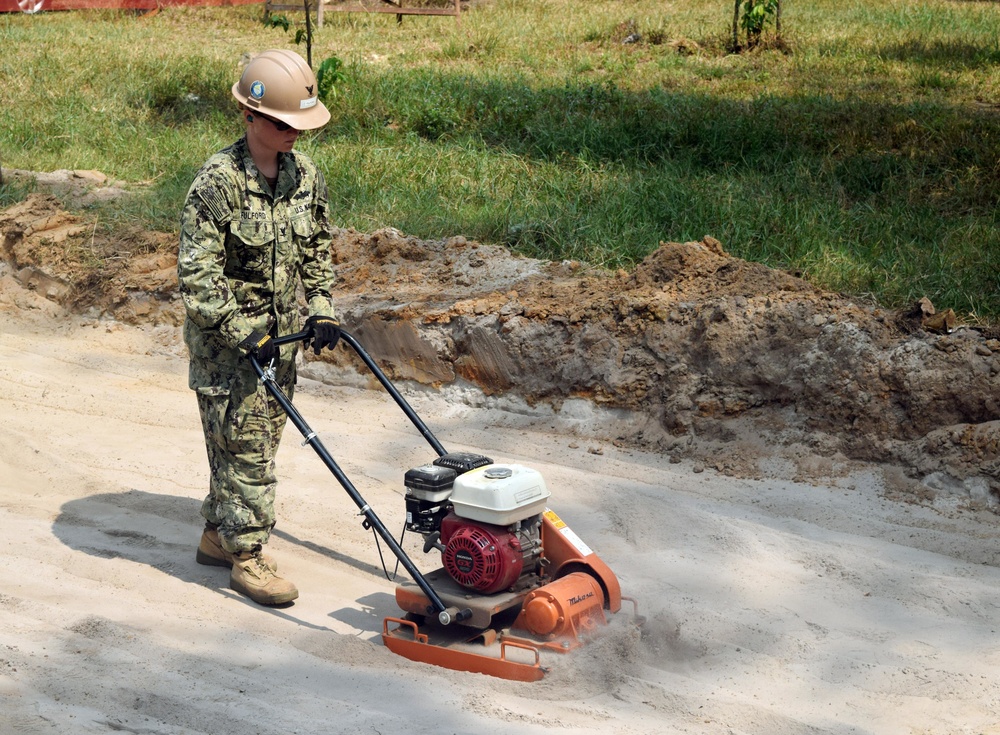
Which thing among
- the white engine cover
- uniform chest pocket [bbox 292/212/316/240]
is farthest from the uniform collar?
the white engine cover

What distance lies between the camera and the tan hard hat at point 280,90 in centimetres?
416

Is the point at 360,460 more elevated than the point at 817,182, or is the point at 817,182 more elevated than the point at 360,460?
the point at 817,182

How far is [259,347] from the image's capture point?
418cm

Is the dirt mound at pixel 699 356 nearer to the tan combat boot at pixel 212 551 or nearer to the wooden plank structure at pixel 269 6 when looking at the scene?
the tan combat boot at pixel 212 551

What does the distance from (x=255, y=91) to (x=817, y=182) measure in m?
5.44

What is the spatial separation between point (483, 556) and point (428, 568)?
103 centimetres

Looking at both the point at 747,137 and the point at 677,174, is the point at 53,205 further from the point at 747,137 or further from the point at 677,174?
the point at 747,137

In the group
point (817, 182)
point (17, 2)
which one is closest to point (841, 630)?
point (817, 182)

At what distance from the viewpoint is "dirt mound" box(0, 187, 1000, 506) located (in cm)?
552

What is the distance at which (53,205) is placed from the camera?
8508 mm

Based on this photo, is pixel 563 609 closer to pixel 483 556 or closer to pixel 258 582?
pixel 483 556

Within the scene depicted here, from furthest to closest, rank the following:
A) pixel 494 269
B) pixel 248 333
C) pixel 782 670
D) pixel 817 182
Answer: pixel 817 182 → pixel 494 269 → pixel 248 333 → pixel 782 670

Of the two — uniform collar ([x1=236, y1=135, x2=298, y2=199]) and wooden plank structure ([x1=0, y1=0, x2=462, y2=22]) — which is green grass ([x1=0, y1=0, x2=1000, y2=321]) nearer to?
wooden plank structure ([x1=0, y1=0, x2=462, y2=22])

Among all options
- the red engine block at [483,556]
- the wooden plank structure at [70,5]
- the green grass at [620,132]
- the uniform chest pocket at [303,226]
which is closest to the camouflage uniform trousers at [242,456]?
the uniform chest pocket at [303,226]
